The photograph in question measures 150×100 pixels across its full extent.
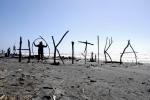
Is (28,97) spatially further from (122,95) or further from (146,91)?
(146,91)

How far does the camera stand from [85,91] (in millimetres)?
8758

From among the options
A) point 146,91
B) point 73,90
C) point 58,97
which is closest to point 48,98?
point 58,97

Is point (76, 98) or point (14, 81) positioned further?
point (14, 81)

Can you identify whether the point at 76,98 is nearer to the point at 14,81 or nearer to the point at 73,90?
the point at 73,90

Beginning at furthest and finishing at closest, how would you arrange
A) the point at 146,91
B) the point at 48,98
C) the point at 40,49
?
1. the point at 40,49
2. the point at 146,91
3. the point at 48,98

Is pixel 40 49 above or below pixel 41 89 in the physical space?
above

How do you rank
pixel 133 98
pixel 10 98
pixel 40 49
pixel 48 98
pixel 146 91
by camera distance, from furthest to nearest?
1. pixel 40 49
2. pixel 146 91
3. pixel 133 98
4. pixel 48 98
5. pixel 10 98

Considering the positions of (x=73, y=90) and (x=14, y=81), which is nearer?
(x=73, y=90)

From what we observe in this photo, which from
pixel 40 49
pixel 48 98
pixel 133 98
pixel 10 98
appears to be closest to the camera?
pixel 10 98

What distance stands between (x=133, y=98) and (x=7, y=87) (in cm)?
435

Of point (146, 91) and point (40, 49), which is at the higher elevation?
point (40, 49)

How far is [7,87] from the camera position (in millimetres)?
8508

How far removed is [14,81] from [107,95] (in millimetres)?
3770

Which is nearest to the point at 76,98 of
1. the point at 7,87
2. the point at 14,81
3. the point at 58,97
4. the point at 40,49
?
the point at 58,97
